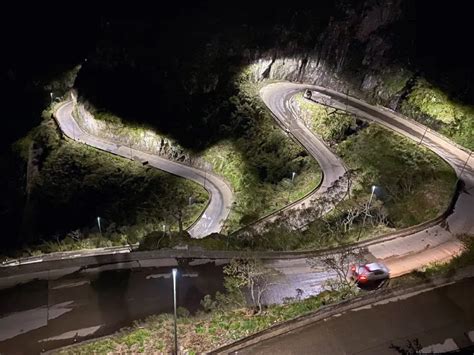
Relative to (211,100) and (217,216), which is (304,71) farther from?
(217,216)

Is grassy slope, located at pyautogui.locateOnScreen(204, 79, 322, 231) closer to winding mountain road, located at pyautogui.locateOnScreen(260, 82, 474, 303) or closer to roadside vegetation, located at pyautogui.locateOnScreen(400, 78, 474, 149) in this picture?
winding mountain road, located at pyautogui.locateOnScreen(260, 82, 474, 303)

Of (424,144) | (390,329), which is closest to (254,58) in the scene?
(424,144)

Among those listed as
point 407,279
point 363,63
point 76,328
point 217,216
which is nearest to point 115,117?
point 217,216

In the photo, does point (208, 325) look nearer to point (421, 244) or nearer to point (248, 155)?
point (421, 244)

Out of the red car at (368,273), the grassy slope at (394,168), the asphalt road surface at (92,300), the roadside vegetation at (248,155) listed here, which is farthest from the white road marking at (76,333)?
the grassy slope at (394,168)

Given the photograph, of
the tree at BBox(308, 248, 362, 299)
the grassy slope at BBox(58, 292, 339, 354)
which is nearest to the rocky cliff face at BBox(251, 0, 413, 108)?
the tree at BBox(308, 248, 362, 299)

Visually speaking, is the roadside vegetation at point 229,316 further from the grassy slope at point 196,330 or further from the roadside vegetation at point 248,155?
the roadside vegetation at point 248,155
